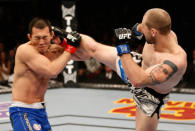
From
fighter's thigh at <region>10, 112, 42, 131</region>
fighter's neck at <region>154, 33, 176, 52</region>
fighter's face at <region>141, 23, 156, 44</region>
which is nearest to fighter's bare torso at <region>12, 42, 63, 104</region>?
fighter's thigh at <region>10, 112, 42, 131</region>

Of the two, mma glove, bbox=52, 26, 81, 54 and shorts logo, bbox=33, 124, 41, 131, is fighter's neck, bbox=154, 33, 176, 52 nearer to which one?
mma glove, bbox=52, 26, 81, 54

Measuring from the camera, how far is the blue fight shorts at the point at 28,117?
8.78 feet

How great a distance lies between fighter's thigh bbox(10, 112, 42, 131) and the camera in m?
2.67

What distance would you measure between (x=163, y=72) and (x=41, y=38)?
3.56 feet

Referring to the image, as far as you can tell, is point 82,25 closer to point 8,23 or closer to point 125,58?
point 8,23

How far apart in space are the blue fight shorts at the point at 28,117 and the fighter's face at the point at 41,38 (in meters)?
0.54

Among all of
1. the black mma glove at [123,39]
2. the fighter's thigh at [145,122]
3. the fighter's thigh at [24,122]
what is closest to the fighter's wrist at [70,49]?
the black mma glove at [123,39]

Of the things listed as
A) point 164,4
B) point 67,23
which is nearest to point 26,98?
point 67,23

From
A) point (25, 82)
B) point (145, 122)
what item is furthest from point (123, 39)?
point (25, 82)

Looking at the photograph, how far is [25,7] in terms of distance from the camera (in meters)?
10.4

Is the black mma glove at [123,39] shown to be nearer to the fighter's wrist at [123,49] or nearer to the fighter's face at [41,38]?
the fighter's wrist at [123,49]

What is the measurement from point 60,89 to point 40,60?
4982mm

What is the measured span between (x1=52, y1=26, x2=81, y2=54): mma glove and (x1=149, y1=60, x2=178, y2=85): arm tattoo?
727 mm

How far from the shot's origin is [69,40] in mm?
2785
